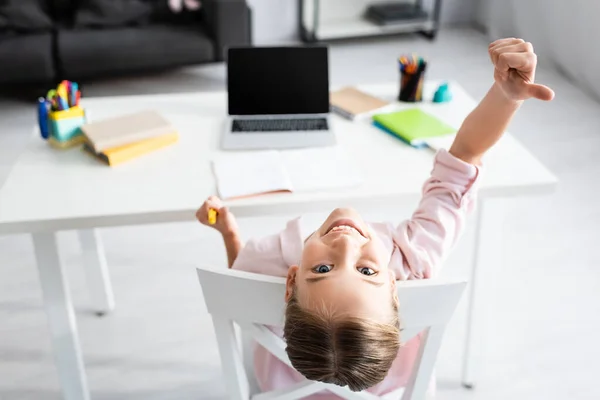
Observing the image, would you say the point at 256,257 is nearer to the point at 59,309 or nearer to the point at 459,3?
the point at 59,309

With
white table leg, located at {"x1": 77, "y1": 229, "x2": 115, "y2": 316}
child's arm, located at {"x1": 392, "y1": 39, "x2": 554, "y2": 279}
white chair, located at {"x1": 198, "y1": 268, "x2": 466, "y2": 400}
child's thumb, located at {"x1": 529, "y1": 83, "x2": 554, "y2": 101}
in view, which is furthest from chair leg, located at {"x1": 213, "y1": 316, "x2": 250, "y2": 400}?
white table leg, located at {"x1": 77, "y1": 229, "x2": 115, "y2": 316}

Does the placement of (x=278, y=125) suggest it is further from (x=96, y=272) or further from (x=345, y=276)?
(x=345, y=276)

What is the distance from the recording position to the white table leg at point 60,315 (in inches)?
58.9

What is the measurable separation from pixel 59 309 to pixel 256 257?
561mm

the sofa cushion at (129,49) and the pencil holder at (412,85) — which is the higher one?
the pencil holder at (412,85)

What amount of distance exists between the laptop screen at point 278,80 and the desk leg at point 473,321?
523 mm

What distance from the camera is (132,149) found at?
1678 mm

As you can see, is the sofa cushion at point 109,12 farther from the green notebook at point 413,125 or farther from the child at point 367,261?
the child at point 367,261

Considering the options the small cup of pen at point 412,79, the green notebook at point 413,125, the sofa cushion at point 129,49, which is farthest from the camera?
the sofa cushion at point 129,49

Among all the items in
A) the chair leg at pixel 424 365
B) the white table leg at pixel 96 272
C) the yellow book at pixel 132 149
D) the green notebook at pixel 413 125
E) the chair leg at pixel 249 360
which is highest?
the green notebook at pixel 413 125

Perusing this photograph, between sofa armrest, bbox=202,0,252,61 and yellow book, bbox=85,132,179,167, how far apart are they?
1920mm

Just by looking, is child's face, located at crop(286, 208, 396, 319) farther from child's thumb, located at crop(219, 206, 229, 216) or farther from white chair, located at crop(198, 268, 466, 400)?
child's thumb, located at crop(219, 206, 229, 216)

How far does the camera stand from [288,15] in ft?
14.7

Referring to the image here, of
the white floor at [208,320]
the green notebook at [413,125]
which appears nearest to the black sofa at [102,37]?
the white floor at [208,320]
